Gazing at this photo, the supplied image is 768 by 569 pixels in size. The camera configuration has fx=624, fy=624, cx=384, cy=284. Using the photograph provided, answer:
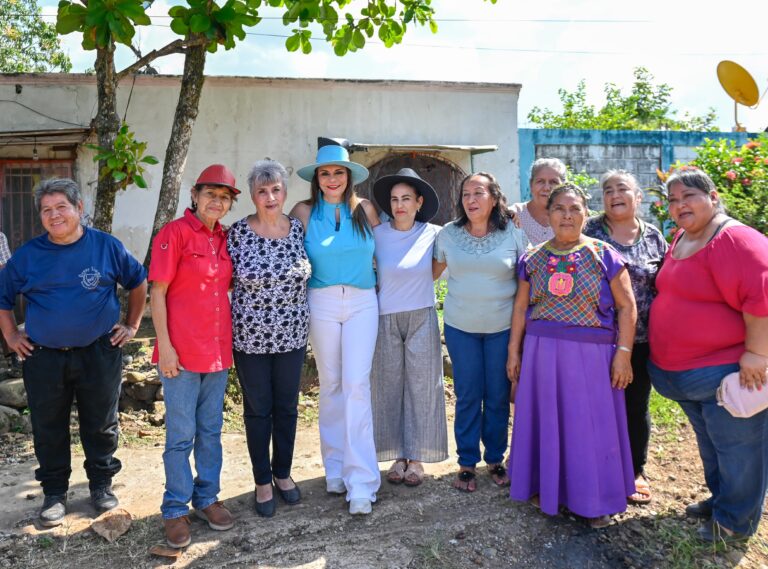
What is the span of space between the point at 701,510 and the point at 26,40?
60.0ft

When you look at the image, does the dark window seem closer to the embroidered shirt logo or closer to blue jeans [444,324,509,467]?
the embroidered shirt logo

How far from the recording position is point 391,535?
11.3 feet

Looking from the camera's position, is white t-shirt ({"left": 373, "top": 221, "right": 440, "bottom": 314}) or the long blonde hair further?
white t-shirt ({"left": 373, "top": 221, "right": 440, "bottom": 314})

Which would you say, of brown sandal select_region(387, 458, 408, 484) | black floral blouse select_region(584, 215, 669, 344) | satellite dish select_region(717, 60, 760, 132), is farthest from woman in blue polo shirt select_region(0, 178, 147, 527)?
satellite dish select_region(717, 60, 760, 132)

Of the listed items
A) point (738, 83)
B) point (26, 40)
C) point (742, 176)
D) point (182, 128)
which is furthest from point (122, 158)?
point (26, 40)

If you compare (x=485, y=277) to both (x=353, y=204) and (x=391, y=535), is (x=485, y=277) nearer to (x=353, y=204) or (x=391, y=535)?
(x=353, y=204)

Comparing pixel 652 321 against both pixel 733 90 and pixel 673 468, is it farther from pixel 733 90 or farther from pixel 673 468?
pixel 733 90

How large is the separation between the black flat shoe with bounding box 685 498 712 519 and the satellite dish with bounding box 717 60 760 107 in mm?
6775

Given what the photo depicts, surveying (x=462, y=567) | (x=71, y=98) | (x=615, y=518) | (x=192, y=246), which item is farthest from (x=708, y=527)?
(x=71, y=98)

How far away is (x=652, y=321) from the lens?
338 centimetres

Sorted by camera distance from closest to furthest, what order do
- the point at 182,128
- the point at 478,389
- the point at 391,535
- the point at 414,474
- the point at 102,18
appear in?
the point at 391,535 < the point at 478,389 < the point at 414,474 < the point at 102,18 < the point at 182,128

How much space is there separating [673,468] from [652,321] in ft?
5.02

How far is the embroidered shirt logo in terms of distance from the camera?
11.2 feet

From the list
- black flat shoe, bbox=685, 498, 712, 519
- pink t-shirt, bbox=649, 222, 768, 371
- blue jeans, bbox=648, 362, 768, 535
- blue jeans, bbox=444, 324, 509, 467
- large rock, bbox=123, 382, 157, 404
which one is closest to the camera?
pink t-shirt, bbox=649, 222, 768, 371
